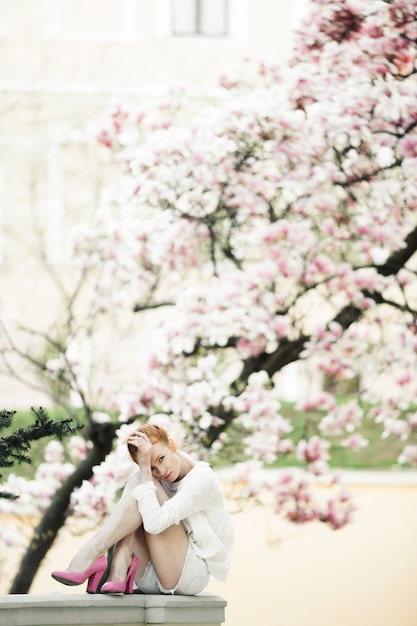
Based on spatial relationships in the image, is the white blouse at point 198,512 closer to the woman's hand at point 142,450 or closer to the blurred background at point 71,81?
the woman's hand at point 142,450

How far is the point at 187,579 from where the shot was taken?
3.09m

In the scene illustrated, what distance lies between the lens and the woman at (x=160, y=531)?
9.85 feet

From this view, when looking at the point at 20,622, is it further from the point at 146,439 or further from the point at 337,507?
the point at 337,507

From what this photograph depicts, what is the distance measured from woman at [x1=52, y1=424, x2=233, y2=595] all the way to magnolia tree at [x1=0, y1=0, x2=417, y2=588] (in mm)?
900

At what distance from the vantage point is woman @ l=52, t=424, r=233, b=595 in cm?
300

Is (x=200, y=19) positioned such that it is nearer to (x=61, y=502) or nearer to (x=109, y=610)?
(x=61, y=502)

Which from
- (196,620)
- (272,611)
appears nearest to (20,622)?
(196,620)

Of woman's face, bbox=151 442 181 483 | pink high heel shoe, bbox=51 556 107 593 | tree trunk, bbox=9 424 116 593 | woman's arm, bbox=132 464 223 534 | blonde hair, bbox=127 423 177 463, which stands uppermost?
blonde hair, bbox=127 423 177 463

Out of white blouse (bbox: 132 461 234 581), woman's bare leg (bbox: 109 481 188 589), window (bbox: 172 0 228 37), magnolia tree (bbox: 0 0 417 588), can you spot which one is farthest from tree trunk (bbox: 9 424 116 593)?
window (bbox: 172 0 228 37)

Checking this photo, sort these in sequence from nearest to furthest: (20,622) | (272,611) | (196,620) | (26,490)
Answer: (20,622), (196,620), (26,490), (272,611)

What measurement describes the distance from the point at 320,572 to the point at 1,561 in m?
2.68

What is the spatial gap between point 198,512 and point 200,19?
7.87m

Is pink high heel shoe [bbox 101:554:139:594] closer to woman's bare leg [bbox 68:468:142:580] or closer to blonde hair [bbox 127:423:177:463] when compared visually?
woman's bare leg [bbox 68:468:142:580]

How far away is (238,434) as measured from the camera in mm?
4645
